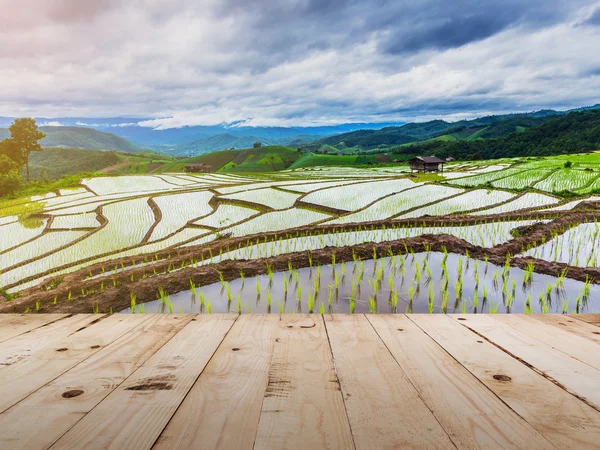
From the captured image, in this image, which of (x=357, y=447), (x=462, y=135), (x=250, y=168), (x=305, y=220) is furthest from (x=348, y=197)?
(x=462, y=135)

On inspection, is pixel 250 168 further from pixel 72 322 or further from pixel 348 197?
pixel 72 322

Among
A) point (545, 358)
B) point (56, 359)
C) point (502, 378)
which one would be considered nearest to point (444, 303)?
point (545, 358)

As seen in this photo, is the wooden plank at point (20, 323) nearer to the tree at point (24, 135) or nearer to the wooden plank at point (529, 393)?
the wooden plank at point (529, 393)

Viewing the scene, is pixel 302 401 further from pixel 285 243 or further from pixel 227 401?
pixel 285 243

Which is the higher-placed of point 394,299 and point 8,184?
point 8,184

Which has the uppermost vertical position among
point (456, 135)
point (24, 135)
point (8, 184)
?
point (456, 135)

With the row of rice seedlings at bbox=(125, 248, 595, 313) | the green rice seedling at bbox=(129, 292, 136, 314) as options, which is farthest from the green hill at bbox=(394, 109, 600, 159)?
the green rice seedling at bbox=(129, 292, 136, 314)
